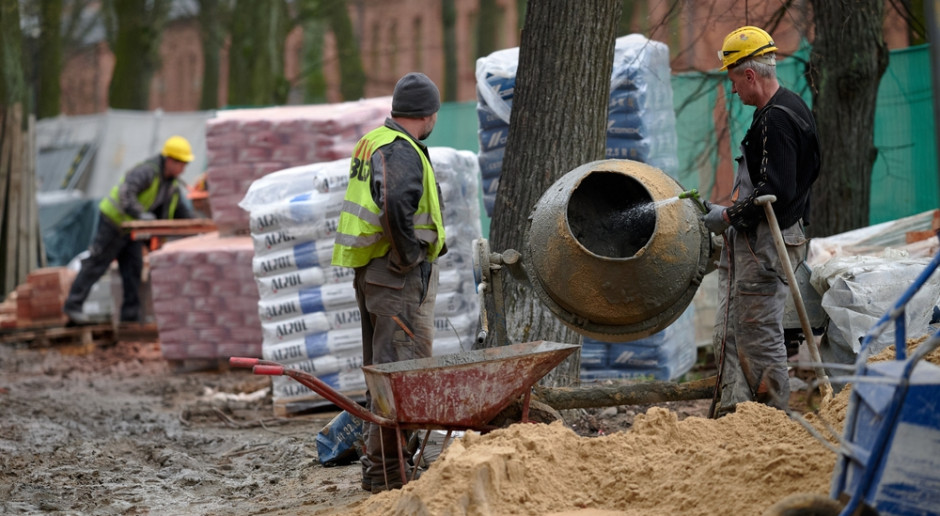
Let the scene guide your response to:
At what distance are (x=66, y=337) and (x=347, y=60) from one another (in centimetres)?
1214

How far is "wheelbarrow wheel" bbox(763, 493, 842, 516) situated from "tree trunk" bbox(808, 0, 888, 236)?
547 centimetres

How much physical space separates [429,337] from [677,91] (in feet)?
21.0

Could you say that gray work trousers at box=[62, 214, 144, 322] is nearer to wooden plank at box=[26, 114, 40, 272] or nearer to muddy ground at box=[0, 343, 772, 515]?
muddy ground at box=[0, 343, 772, 515]

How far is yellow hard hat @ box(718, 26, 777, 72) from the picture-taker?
195 inches

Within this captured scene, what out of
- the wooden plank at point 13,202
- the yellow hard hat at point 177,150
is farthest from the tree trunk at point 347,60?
the yellow hard hat at point 177,150

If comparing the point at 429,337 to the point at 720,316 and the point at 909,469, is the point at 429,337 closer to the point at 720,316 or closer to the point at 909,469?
the point at 720,316

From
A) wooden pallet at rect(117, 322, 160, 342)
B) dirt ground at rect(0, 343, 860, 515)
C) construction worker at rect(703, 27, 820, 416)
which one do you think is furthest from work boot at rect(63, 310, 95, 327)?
construction worker at rect(703, 27, 820, 416)

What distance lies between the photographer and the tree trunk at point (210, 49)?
83.2ft

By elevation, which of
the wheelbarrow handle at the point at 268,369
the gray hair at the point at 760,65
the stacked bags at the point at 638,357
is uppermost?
the gray hair at the point at 760,65

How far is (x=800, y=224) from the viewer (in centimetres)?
512

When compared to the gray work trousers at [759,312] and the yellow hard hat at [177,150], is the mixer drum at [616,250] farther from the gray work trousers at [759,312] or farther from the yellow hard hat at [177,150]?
the yellow hard hat at [177,150]

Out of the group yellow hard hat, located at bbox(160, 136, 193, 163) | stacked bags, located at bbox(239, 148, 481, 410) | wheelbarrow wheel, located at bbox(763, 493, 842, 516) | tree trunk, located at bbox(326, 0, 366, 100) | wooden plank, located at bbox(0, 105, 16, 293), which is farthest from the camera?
tree trunk, located at bbox(326, 0, 366, 100)

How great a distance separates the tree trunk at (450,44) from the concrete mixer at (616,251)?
1926cm

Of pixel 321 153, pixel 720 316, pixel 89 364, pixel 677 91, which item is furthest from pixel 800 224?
pixel 89 364
